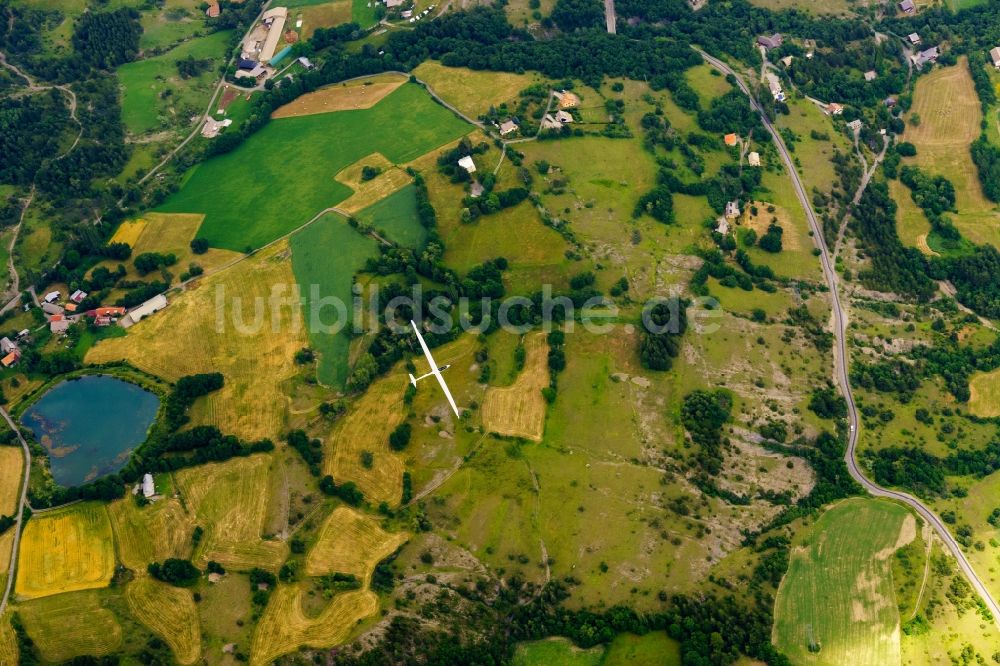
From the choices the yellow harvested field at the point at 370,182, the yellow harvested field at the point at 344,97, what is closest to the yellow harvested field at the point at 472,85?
the yellow harvested field at the point at 344,97

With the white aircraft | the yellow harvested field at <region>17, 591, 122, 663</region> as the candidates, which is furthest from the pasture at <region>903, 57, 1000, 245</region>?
the yellow harvested field at <region>17, 591, 122, 663</region>

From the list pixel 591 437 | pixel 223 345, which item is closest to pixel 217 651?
pixel 223 345

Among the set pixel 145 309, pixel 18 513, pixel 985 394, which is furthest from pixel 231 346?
pixel 985 394

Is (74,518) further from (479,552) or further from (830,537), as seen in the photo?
(830,537)

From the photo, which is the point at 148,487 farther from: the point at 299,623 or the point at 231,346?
the point at 299,623

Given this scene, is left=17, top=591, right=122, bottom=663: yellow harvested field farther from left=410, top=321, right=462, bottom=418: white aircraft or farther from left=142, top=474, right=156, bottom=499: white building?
left=410, top=321, right=462, bottom=418: white aircraft

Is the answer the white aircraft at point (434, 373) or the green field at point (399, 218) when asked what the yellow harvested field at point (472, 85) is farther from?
the white aircraft at point (434, 373)
